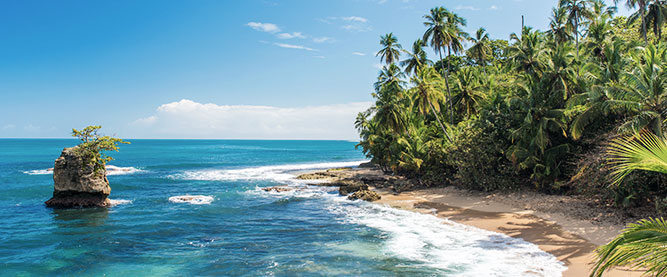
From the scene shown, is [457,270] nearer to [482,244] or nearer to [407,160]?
[482,244]

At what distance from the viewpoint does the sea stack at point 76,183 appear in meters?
25.2

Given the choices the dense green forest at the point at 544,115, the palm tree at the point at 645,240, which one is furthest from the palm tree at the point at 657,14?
the palm tree at the point at 645,240

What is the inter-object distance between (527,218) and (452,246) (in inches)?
246

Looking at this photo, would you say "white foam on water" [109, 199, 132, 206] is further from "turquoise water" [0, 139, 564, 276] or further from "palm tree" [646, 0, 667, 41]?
"palm tree" [646, 0, 667, 41]

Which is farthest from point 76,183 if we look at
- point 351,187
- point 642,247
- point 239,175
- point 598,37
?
point 598,37

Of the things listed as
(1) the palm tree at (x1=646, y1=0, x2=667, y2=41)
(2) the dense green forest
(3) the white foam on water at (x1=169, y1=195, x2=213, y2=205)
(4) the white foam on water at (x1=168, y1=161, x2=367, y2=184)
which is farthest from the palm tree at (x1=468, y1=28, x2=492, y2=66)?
(3) the white foam on water at (x1=169, y1=195, x2=213, y2=205)

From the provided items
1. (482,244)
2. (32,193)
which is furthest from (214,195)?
(482,244)

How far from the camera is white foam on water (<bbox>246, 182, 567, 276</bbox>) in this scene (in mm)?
13133

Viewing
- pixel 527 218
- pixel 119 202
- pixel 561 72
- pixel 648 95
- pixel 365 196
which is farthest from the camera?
pixel 119 202

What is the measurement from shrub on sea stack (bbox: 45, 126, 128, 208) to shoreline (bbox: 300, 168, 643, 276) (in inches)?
819

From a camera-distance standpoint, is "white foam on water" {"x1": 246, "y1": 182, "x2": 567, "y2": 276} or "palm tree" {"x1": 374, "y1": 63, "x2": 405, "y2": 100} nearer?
"white foam on water" {"x1": 246, "y1": 182, "x2": 567, "y2": 276}

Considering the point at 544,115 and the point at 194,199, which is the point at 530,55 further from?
the point at 194,199

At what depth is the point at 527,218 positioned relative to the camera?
1955cm

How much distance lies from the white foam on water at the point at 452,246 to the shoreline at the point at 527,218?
2.31ft
